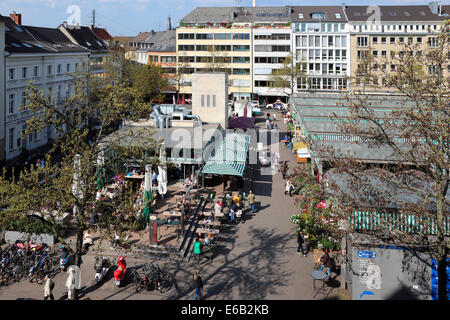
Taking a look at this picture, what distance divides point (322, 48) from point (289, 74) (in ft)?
30.7

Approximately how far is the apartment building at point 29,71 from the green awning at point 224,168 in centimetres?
1301

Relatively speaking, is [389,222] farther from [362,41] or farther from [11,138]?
[362,41]

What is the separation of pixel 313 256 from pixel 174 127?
1626 cm

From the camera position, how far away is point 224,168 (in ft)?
76.7

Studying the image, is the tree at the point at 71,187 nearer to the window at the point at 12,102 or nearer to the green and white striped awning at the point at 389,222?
the green and white striped awning at the point at 389,222

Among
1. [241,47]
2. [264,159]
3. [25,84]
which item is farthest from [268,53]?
[25,84]

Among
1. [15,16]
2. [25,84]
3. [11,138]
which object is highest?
[15,16]

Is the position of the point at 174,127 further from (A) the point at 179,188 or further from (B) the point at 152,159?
(B) the point at 152,159

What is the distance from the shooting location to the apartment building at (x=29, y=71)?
108 ft

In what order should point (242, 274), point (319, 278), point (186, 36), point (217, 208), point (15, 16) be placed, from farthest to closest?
1. point (186, 36)
2. point (15, 16)
3. point (217, 208)
4. point (242, 274)
5. point (319, 278)

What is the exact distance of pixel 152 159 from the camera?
1311 cm

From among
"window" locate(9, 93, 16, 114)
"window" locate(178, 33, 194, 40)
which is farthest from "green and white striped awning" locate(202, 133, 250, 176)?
"window" locate(178, 33, 194, 40)

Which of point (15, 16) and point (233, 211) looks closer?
point (233, 211)
